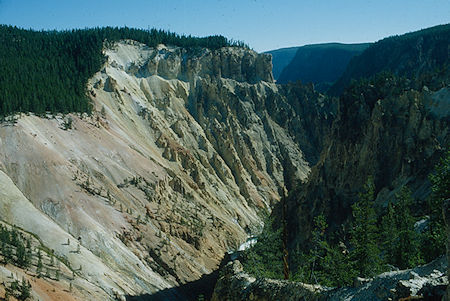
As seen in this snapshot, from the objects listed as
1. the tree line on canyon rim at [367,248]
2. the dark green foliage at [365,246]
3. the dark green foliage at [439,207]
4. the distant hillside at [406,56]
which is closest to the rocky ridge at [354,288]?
the tree line on canyon rim at [367,248]

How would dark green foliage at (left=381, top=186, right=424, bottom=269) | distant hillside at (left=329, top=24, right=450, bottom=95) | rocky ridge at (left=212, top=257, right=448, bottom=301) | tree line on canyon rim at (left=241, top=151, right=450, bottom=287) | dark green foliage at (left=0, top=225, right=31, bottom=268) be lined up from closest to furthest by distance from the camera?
rocky ridge at (left=212, top=257, right=448, bottom=301) < tree line on canyon rim at (left=241, top=151, right=450, bottom=287) < dark green foliage at (left=381, top=186, right=424, bottom=269) < dark green foliage at (left=0, top=225, right=31, bottom=268) < distant hillside at (left=329, top=24, right=450, bottom=95)

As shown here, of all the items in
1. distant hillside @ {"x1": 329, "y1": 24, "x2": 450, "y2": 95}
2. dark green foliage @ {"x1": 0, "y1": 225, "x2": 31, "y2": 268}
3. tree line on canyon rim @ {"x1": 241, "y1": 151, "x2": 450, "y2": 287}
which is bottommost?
dark green foliage @ {"x1": 0, "y1": 225, "x2": 31, "y2": 268}

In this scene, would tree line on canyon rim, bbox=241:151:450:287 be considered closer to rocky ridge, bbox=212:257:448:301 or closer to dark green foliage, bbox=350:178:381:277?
dark green foliage, bbox=350:178:381:277

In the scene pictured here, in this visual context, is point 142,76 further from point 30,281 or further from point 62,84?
point 30,281

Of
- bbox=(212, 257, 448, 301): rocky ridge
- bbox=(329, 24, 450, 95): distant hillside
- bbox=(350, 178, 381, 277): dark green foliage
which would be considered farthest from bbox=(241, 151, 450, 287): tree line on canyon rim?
bbox=(329, 24, 450, 95): distant hillside

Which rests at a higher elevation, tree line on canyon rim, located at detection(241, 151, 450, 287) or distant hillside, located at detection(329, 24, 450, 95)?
distant hillside, located at detection(329, 24, 450, 95)

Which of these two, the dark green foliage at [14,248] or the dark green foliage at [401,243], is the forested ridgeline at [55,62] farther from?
the dark green foliage at [401,243]

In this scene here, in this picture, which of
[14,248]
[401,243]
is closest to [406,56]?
[401,243]
